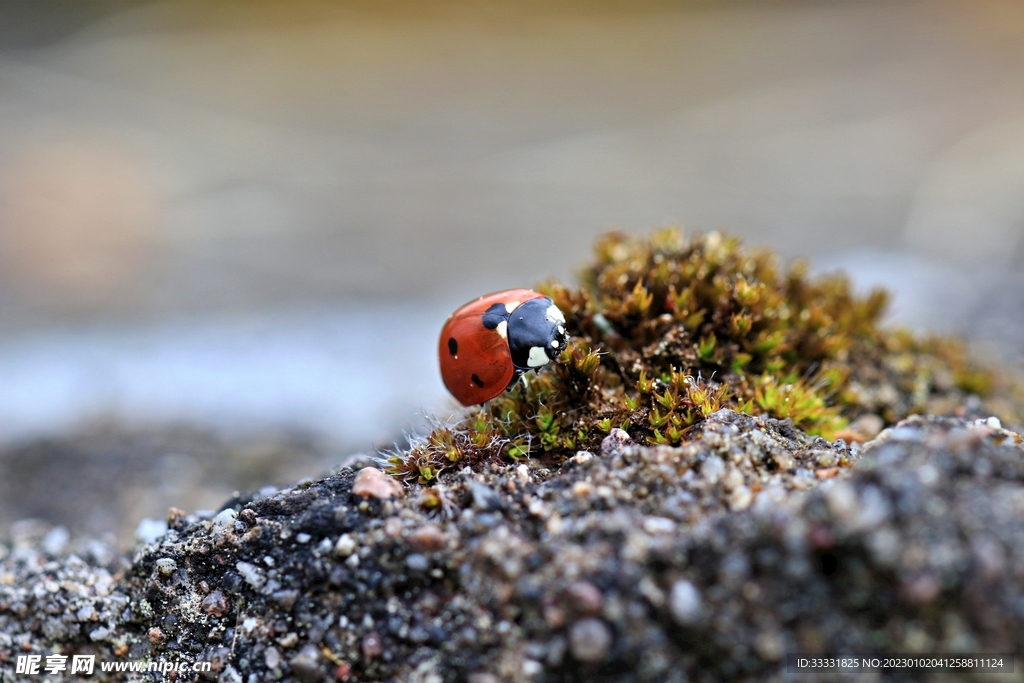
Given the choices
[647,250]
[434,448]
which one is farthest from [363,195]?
[434,448]

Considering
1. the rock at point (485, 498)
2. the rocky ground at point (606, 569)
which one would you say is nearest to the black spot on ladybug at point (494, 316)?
the rocky ground at point (606, 569)

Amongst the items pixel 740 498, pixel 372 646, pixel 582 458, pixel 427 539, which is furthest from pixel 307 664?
pixel 740 498

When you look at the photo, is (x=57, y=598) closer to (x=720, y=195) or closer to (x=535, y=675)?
(x=535, y=675)

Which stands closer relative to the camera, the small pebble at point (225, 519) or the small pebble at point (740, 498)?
the small pebble at point (740, 498)

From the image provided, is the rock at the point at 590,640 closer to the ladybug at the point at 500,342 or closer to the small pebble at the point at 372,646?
the small pebble at the point at 372,646

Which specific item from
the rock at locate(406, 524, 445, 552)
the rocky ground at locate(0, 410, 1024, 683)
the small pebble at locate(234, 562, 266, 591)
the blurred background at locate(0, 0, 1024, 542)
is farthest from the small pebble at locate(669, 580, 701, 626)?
the blurred background at locate(0, 0, 1024, 542)

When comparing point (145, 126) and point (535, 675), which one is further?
point (145, 126)

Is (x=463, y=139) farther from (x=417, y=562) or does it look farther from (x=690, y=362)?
(x=417, y=562)
